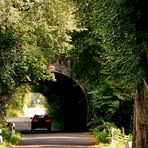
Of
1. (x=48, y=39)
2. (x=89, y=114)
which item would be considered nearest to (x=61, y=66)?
(x=89, y=114)

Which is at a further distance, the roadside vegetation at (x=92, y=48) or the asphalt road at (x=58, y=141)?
the asphalt road at (x=58, y=141)

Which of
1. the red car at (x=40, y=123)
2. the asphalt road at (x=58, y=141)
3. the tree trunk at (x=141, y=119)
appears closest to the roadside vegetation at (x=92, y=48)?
the tree trunk at (x=141, y=119)

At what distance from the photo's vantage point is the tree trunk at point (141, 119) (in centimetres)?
1421

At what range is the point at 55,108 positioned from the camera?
2525 inches

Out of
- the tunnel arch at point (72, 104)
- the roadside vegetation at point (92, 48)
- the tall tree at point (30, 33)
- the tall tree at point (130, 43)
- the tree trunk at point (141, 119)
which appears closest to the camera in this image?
the tall tree at point (130, 43)

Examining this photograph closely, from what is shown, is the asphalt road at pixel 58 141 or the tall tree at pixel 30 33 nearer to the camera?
the tall tree at pixel 30 33

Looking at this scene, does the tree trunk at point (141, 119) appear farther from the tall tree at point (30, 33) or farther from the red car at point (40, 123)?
the red car at point (40, 123)

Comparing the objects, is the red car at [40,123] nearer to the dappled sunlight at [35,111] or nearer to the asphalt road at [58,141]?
the asphalt road at [58,141]

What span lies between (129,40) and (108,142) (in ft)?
42.3

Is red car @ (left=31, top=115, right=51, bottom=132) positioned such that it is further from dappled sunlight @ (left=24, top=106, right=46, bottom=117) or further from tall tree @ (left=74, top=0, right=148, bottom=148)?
dappled sunlight @ (left=24, top=106, right=46, bottom=117)

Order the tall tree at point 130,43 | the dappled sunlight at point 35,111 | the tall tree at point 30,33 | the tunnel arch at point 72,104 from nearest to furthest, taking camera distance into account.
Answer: the tall tree at point 130,43 → the tall tree at point 30,33 → the tunnel arch at point 72,104 → the dappled sunlight at point 35,111

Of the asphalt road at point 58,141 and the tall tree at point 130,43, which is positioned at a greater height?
the tall tree at point 130,43

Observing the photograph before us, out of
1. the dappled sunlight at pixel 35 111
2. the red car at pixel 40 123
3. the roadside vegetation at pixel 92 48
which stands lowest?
the red car at pixel 40 123

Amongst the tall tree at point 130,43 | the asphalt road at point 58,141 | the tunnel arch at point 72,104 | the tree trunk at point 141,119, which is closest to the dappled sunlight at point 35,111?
the tunnel arch at point 72,104
